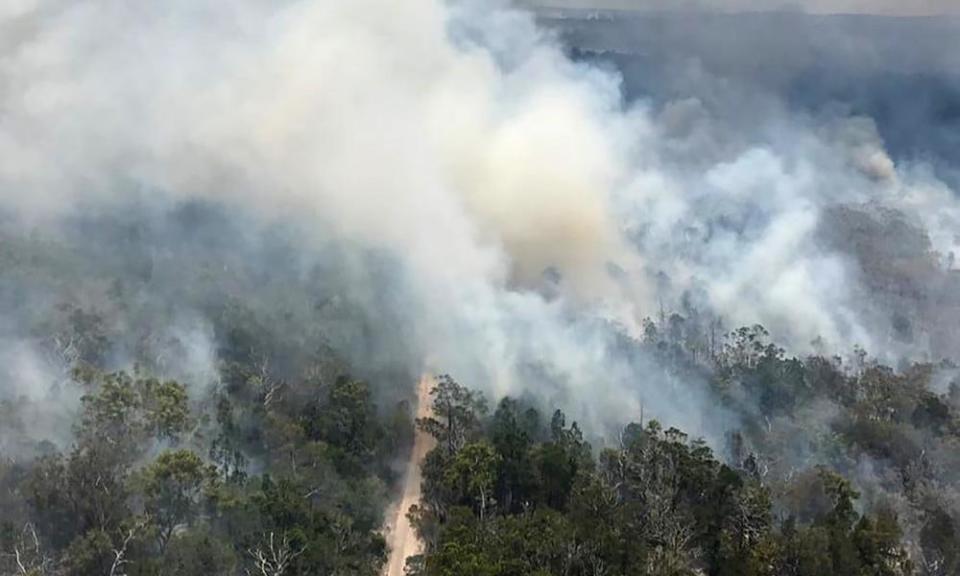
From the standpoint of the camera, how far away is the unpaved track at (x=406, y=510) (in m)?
44.5

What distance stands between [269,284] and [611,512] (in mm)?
35818

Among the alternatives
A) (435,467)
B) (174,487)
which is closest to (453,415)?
(435,467)

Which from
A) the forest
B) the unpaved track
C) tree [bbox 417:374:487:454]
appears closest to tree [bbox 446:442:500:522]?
the forest

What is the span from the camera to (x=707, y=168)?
118562 millimetres

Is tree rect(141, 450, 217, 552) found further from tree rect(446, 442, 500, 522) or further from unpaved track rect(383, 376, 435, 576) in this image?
tree rect(446, 442, 500, 522)

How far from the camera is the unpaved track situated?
44500 mm

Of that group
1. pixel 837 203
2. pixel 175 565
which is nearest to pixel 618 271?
pixel 837 203

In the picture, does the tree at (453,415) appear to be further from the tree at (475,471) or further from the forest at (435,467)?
the tree at (475,471)

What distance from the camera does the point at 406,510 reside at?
4872 centimetres

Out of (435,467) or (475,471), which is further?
(435,467)

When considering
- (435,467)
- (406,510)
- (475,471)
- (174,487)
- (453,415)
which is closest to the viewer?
(174,487)

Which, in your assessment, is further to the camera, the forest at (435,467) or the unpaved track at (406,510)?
the unpaved track at (406,510)

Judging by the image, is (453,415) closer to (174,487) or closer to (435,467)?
(435,467)

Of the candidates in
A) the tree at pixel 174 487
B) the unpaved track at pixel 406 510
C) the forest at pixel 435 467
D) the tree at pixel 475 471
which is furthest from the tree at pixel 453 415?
the tree at pixel 174 487
